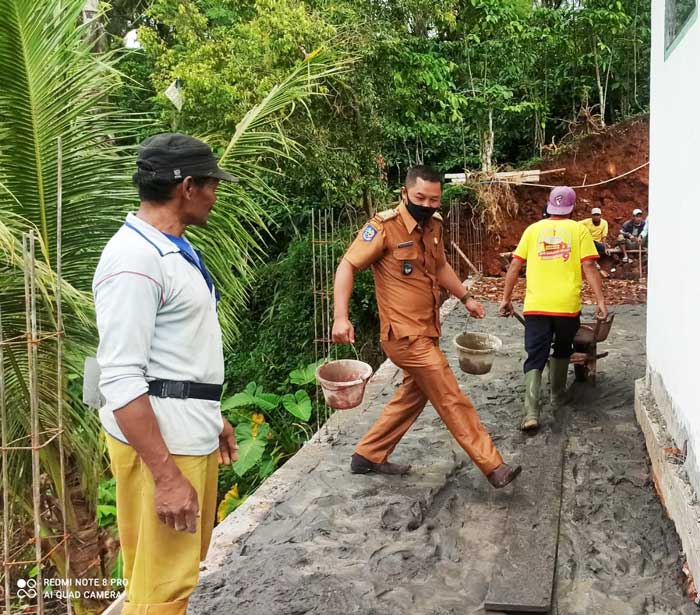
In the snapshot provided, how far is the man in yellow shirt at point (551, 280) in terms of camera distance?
17.7ft

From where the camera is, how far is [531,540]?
3.69m

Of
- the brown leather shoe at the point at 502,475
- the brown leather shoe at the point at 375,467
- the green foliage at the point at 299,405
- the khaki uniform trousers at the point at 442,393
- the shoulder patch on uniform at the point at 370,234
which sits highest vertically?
the shoulder patch on uniform at the point at 370,234

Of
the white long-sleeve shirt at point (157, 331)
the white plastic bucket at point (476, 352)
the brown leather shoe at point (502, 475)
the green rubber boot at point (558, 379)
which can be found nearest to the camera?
the white long-sleeve shirt at point (157, 331)

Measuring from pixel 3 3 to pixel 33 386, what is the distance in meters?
2.23

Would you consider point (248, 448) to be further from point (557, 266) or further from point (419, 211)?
point (419, 211)

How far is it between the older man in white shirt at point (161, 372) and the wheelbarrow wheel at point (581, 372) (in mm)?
4703

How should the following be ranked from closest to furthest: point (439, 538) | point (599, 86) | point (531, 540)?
point (531, 540) → point (439, 538) → point (599, 86)

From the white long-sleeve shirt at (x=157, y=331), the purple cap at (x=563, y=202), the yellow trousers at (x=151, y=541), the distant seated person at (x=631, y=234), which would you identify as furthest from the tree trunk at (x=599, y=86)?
the yellow trousers at (x=151, y=541)

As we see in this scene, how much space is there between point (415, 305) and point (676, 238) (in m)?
1.58

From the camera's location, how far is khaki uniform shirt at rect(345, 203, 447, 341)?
14.1 feet

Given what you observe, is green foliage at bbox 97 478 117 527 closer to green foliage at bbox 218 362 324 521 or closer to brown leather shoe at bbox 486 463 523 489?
green foliage at bbox 218 362 324 521

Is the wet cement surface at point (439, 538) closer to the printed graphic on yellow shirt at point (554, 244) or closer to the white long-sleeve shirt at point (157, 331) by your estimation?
the printed graphic on yellow shirt at point (554, 244)

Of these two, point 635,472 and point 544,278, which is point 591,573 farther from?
point 544,278

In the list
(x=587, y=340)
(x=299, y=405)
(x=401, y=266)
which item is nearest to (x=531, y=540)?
(x=401, y=266)
